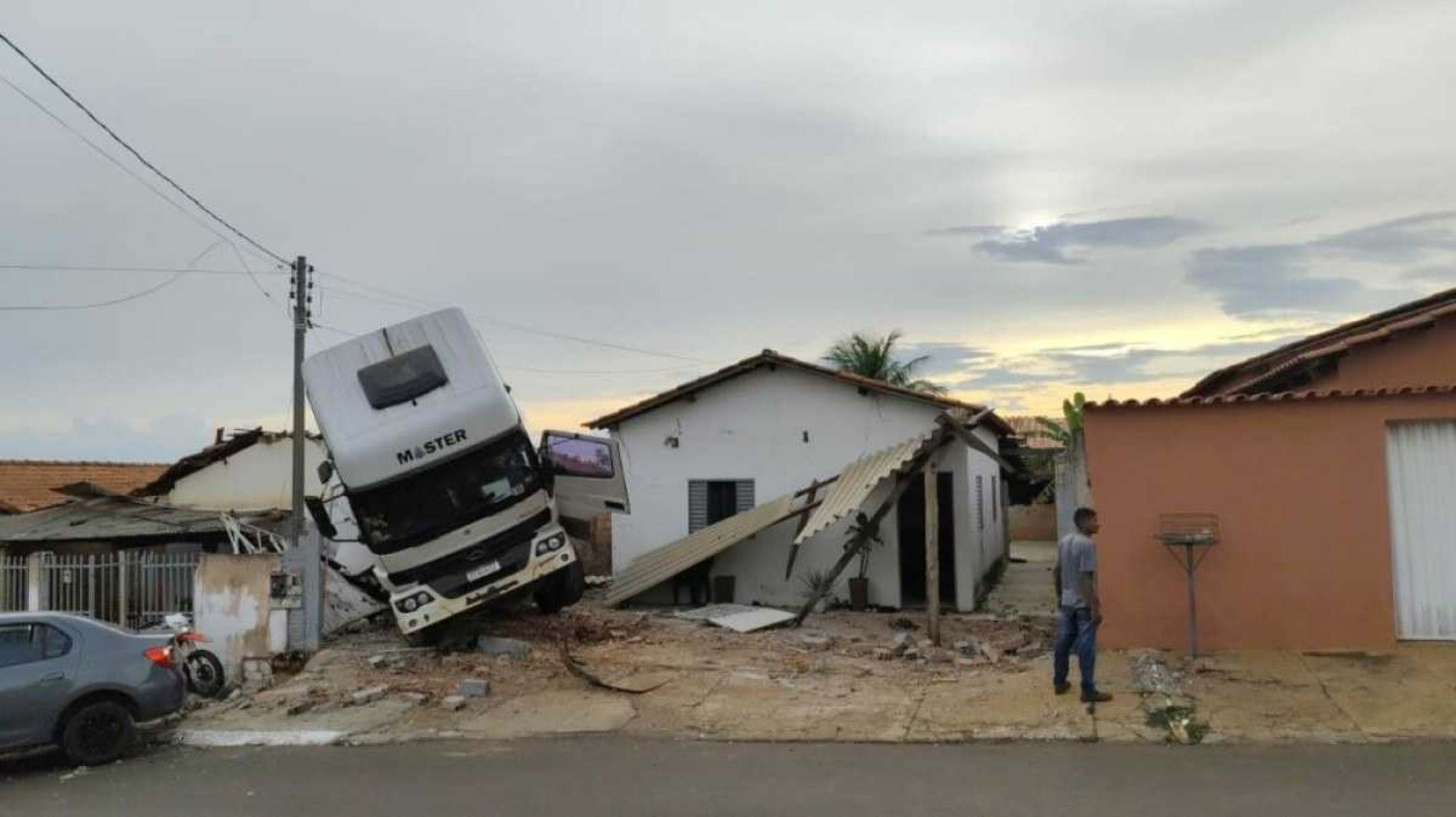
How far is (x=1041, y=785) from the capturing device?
7.95 metres

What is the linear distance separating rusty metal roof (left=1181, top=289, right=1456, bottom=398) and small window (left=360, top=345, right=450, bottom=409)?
10664mm

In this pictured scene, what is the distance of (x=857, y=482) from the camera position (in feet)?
52.5

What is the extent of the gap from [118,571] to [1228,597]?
13594 millimetres

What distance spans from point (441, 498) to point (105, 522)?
6.16 meters

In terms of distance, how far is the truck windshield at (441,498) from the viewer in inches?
538

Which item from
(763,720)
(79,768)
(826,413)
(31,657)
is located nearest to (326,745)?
(79,768)

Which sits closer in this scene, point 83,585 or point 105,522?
point 83,585

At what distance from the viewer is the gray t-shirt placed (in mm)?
10094

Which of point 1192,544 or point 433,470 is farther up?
point 433,470

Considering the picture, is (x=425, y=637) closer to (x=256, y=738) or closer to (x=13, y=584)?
(x=256, y=738)

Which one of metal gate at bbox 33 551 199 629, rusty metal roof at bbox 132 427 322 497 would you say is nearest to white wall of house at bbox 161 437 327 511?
rusty metal roof at bbox 132 427 322 497

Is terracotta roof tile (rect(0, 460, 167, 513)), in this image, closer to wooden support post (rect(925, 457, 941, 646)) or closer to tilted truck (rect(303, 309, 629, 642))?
tilted truck (rect(303, 309, 629, 642))

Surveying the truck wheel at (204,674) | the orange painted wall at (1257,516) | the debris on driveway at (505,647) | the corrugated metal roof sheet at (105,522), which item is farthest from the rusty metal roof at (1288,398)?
the corrugated metal roof sheet at (105,522)

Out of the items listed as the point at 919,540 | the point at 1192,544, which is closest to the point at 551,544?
the point at 919,540
